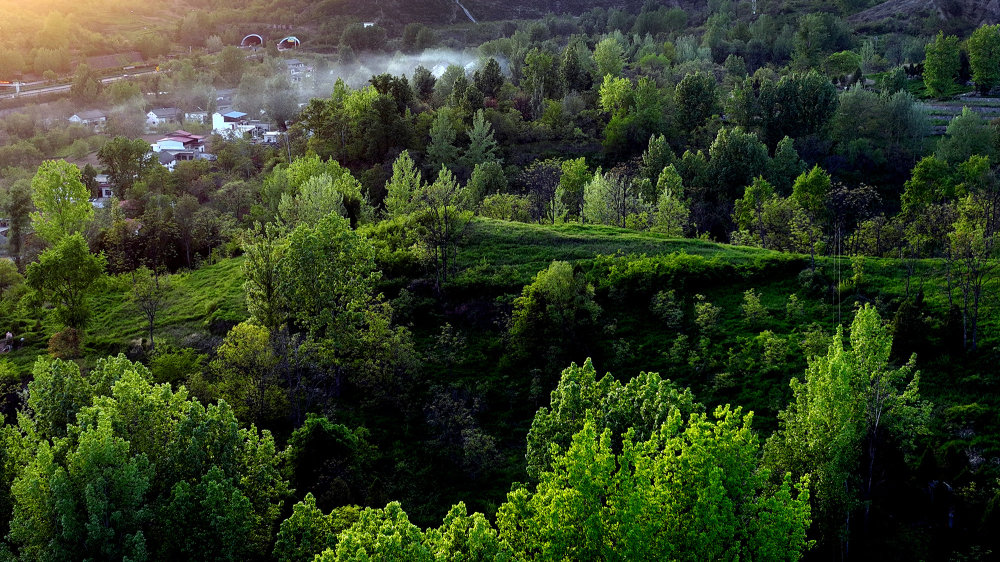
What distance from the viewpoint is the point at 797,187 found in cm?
6191

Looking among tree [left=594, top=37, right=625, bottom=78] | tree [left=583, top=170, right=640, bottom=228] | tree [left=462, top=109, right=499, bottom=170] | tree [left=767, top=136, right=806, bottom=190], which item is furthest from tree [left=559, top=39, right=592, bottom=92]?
tree [left=583, top=170, right=640, bottom=228]

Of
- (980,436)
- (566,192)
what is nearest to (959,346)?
(980,436)

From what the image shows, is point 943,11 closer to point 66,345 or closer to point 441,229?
point 441,229

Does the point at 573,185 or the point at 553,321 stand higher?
the point at 573,185

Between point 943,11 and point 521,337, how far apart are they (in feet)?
407

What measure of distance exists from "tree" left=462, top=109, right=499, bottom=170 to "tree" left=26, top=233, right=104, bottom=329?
124 ft

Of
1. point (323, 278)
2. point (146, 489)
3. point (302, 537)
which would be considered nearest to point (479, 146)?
point (323, 278)

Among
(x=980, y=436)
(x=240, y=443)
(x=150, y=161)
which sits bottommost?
(x=980, y=436)

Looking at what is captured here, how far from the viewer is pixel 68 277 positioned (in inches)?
1818

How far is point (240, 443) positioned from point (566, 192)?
142 ft

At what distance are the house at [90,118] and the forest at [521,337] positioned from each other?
30455 millimetres

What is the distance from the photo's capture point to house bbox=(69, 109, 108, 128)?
395 feet

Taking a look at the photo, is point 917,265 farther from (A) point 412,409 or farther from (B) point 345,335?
(B) point 345,335

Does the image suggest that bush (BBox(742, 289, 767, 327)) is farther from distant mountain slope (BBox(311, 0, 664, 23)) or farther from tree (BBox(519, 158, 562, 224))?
distant mountain slope (BBox(311, 0, 664, 23))
